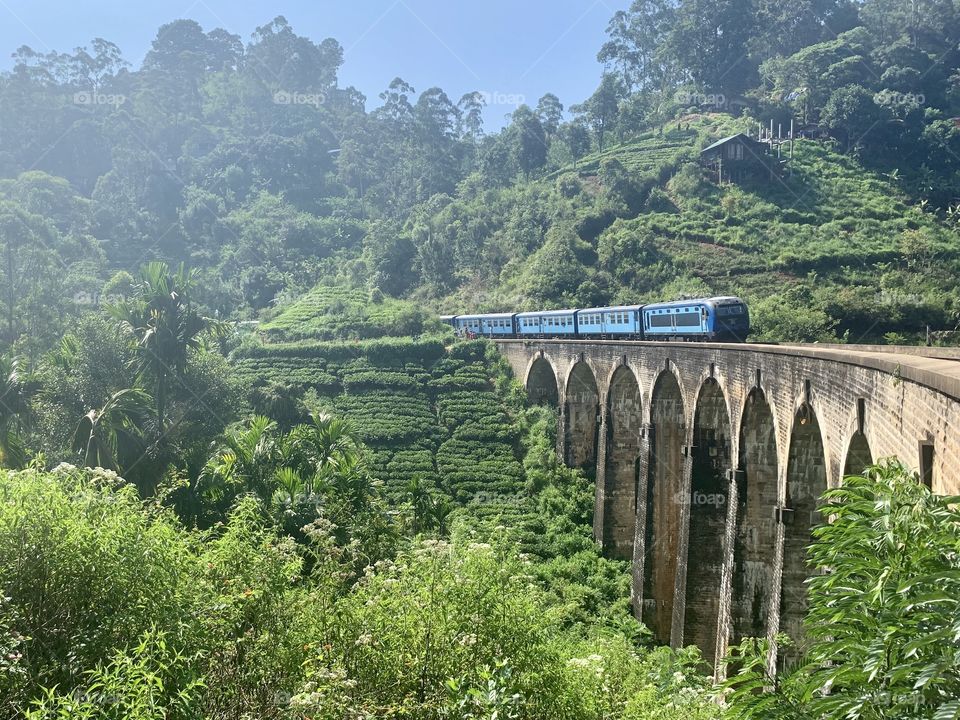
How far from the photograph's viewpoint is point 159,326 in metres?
19.3

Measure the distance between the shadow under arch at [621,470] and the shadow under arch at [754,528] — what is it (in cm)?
1039

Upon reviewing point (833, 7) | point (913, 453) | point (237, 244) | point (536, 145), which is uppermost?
point (833, 7)

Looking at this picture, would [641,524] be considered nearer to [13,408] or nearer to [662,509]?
[662,509]

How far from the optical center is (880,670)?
3.90 metres

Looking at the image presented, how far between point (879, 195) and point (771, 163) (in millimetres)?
7461

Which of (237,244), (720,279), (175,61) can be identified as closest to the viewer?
(720,279)

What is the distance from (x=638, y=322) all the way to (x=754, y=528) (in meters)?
13.1

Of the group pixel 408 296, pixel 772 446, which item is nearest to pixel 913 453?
pixel 772 446

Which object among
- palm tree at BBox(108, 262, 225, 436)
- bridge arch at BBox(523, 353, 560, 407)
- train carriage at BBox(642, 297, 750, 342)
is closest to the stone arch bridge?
train carriage at BBox(642, 297, 750, 342)

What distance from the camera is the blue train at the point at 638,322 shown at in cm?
2353

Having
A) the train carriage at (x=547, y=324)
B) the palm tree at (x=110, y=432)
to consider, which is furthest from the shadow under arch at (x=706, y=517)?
the train carriage at (x=547, y=324)

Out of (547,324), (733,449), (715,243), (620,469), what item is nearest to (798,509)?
(733,449)

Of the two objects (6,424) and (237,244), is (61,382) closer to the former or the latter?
(6,424)

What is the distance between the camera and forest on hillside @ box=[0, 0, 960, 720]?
21.3 feet
